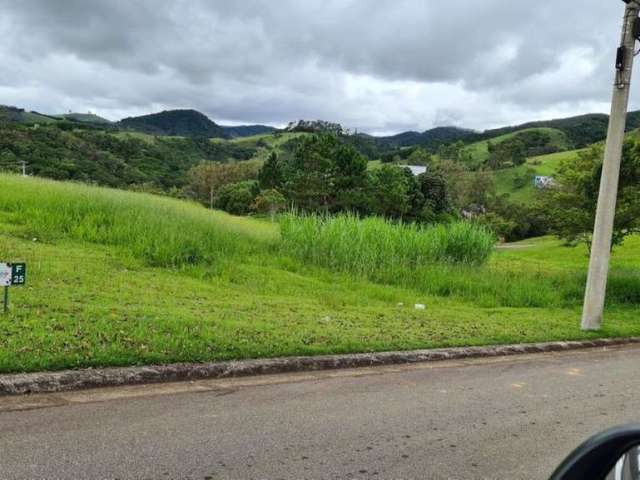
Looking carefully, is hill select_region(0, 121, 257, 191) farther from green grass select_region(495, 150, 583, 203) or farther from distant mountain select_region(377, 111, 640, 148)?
distant mountain select_region(377, 111, 640, 148)

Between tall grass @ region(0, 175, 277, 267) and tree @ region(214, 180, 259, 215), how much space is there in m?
43.6

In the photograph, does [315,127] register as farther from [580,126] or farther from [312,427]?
[312,427]

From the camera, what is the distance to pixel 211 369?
5.27 metres

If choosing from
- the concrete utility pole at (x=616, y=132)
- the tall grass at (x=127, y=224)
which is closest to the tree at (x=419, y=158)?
the tall grass at (x=127, y=224)

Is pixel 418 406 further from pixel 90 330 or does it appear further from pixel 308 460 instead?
pixel 90 330

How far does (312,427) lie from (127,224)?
9514mm

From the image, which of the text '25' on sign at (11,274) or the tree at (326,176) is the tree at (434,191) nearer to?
the tree at (326,176)

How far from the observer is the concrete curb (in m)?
4.45

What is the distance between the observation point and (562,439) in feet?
14.0

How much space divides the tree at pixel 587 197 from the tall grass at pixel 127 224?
788cm

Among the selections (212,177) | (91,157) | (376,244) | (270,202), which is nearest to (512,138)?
(212,177)

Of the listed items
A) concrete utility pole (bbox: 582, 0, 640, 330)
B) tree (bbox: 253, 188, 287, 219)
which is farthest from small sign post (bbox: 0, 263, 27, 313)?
tree (bbox: 253, 188, 287, 219)

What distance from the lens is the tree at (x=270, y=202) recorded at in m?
50.5

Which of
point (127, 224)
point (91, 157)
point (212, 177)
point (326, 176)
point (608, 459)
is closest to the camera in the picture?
point (608, 459)
